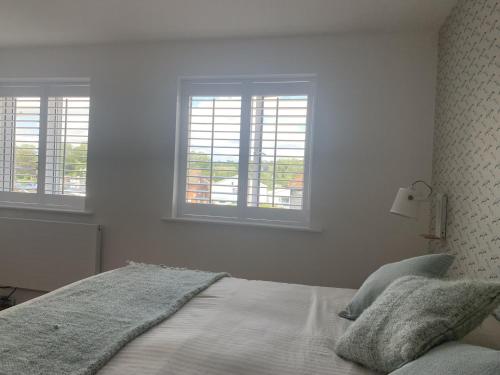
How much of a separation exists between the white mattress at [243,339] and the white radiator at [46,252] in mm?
1854

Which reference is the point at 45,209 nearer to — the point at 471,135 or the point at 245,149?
the point at 245,149

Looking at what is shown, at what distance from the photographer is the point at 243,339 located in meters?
1.28

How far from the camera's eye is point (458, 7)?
7.50 ft

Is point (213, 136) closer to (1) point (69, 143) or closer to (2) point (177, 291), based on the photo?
(1) point (69, 143)

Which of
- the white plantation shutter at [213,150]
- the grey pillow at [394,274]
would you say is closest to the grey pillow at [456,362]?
the grey pillow at [394,274]

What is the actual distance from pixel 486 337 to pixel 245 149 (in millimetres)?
2165

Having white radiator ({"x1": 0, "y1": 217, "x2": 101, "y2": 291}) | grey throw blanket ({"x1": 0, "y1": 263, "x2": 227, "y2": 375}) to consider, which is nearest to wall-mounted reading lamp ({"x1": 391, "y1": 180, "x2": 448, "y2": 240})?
grey throw blanket ({"x1": 0, "y1": 263, "x2": 227, "y2": 375})

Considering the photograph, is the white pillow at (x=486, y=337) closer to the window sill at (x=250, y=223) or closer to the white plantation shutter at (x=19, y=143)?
the window sill at (x=250, y=223)

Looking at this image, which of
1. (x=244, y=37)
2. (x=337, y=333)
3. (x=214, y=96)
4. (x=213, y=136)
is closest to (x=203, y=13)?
(x=244, y=37)

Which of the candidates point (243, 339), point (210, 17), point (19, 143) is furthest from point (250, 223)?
point (19, 143)

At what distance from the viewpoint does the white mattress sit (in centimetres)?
110

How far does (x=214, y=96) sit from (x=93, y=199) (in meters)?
1.38

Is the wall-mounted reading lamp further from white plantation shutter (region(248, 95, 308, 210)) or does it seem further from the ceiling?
the ceiling

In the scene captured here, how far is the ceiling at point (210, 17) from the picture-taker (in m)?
2.44
